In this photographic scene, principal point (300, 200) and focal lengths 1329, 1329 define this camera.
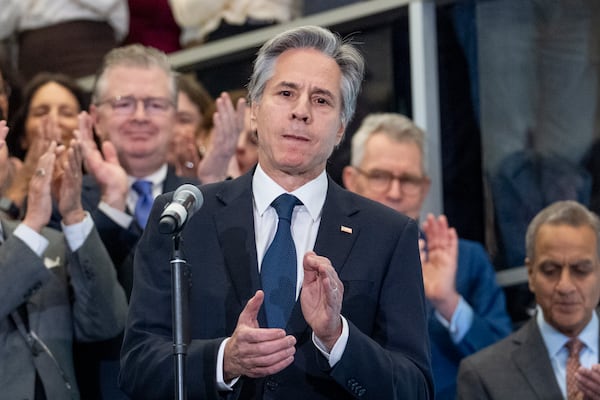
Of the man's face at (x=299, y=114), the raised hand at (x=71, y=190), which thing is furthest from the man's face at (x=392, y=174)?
the man's face at (x=299, y=114)

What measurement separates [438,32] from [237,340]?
3.22 m

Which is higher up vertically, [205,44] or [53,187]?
[205,44]

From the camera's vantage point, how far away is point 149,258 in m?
3.37

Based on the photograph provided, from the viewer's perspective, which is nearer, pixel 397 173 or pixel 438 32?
pixel 397 173

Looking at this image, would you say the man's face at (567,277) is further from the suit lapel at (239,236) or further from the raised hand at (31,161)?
the raised hand at (31,161)

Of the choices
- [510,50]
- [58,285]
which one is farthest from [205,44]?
[58,285]

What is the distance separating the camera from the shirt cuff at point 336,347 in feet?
10.3

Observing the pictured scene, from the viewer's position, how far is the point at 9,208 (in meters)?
4.72

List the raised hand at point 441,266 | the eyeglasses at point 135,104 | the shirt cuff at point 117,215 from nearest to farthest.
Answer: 1. the shirt cuff at point 117,215
2. the eyeglasses at point 135,104
3. the raised hand at point 441,266

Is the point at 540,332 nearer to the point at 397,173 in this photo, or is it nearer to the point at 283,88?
the point at 397,173

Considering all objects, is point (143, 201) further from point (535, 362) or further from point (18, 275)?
point (535, 362)

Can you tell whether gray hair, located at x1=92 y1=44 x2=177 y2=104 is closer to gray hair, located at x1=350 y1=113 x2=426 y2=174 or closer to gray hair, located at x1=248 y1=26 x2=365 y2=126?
gray hair, located at x1=350 y1=113 x2=426 y2=174

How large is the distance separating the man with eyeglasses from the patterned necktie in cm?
39

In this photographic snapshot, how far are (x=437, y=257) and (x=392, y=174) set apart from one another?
0.39 meters
